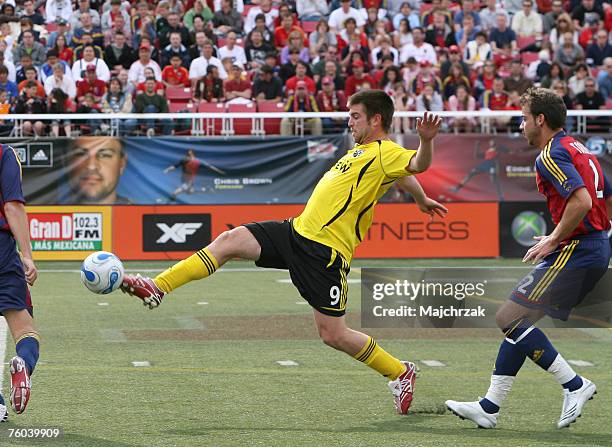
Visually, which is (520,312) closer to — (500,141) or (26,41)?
(500,141)

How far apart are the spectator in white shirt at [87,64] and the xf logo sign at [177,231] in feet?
12.2

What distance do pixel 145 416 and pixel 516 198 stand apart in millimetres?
13855

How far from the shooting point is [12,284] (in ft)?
21.5

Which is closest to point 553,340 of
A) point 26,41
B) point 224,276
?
point 224,276

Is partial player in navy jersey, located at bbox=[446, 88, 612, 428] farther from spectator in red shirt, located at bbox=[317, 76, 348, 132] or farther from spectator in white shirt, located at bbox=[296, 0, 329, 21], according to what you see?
spectator in white shirt, located at bbox=[296, 0, 329, 21]

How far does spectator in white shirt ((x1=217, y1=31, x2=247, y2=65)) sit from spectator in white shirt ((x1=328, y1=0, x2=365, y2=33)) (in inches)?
96.3

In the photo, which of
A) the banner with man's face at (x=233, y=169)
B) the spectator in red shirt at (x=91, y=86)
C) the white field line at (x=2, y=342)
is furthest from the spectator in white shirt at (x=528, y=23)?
the white field line at (x=2, y=342)

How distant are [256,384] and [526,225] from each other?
12.3 m

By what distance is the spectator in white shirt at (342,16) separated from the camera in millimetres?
24562

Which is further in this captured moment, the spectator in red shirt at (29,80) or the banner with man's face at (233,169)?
the spectator in red shirt at (29,80)

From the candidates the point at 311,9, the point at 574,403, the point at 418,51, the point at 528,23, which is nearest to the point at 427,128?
the point at 574,403

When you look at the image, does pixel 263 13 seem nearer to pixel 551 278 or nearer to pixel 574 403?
pixel 551 278

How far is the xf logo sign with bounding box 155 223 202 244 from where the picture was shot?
1942 centimetres

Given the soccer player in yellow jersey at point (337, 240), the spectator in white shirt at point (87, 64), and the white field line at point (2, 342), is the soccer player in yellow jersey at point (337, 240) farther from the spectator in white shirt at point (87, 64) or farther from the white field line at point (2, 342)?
the spectator in white shirt at point (87, 64)
